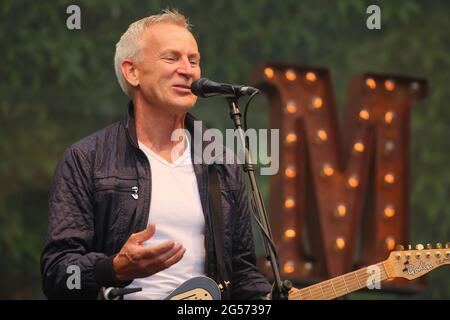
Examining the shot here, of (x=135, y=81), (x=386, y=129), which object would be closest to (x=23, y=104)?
(x=386, y=129)

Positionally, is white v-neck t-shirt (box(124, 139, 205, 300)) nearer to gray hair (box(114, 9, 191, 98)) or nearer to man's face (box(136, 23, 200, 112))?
man's face (box(136, 23, 200, 112))

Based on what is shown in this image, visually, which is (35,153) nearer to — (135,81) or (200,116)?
(200,116)

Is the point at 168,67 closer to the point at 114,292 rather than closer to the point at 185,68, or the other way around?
the point at 185,68

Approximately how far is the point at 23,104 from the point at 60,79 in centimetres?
47

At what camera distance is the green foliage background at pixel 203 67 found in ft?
33.9

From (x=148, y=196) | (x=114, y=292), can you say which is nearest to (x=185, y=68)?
(x=148, y=196)

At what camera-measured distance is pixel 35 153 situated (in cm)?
1043

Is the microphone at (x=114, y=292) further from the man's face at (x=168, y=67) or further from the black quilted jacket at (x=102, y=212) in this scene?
the man's face at (x=168, y=67)

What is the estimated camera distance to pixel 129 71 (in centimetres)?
537

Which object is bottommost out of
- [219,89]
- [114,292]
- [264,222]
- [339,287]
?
[339,287]

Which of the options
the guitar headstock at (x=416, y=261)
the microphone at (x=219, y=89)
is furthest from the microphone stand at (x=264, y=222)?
the guitar headstock at (x=416, y=261)

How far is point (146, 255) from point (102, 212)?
1.88 ft

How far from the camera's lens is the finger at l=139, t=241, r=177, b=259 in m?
4.43

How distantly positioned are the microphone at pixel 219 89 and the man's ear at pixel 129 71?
0.50 metres
